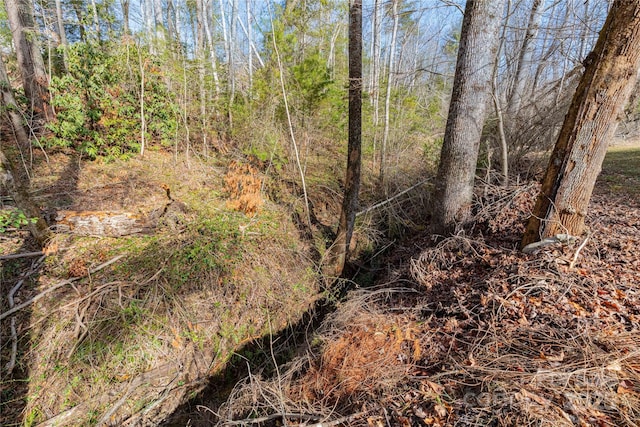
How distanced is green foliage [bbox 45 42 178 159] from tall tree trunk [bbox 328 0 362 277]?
14.9ft

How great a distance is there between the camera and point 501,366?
195 centimetres

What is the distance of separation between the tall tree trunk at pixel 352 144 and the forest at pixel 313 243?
3 cm

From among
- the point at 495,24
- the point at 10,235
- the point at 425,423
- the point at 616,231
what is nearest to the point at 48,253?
the point at 10,235

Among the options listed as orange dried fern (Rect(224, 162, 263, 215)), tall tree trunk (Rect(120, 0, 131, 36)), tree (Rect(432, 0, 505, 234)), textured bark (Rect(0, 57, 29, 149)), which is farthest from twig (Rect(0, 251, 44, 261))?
tree (Rect(432, 0, 505, 234))

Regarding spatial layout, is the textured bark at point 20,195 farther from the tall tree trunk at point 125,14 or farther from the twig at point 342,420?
the twig at point 342,420

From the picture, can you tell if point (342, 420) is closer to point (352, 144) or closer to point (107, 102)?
point (352, 144)

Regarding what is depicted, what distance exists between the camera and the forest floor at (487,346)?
65.9 inches

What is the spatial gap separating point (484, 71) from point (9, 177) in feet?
19.5

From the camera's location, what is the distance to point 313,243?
5398 mm

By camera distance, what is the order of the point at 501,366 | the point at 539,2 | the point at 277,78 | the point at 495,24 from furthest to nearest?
1. the point at 277,78
2. the point at 539,2
3. the point at 495,24
4. the point at 501,366

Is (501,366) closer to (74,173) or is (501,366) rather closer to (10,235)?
(10,235)

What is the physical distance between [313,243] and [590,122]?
4235 mm

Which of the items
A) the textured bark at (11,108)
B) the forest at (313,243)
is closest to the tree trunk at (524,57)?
the forest at (313,243)

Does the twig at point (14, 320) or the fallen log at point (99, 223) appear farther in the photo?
the fallen log at point (99, 223)
